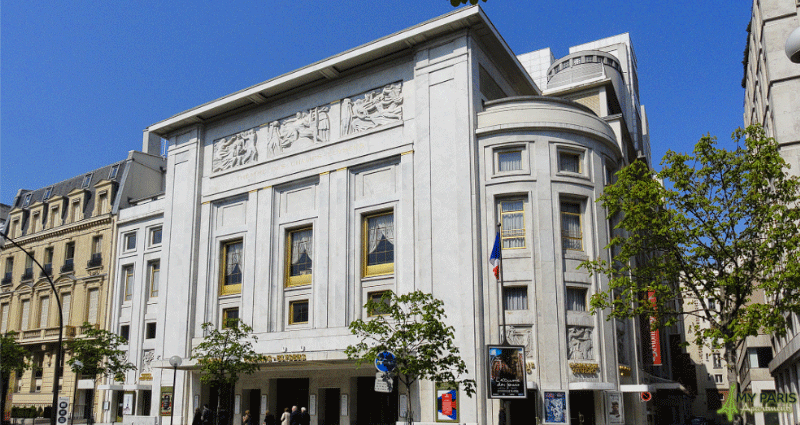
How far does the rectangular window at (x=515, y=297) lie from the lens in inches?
1164

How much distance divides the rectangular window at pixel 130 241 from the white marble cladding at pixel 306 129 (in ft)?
33.2

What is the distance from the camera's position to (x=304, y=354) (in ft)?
106

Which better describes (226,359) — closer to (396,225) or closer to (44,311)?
(396,225)

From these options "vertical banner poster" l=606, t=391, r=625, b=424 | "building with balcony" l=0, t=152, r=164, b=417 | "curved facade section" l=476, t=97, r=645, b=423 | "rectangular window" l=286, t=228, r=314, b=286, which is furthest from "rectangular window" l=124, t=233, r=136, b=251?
"vertical banner poster" l=606, t=391, r=625, b=424

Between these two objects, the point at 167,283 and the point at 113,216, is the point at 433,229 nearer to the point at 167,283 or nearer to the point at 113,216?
the point at 167,283

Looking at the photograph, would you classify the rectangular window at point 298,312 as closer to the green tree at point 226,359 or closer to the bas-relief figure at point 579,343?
the green tree at point 226,359

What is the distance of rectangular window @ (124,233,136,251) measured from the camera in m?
47.2

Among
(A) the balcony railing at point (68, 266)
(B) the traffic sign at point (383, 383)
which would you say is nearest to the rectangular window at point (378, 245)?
(B) the traffic sign at point (383, 383)

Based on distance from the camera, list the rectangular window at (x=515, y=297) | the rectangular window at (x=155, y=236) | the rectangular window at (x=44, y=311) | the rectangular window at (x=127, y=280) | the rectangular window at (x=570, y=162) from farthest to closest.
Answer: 1. the rectangular window at (x=44, y=311)
2. the rectangular window at (x=127, y=280)
3. the rectangular window at (x=155, y=236)
4. the rectangular window at (x=570, y=162)
5. the rectangular window at (x=515, y=297)

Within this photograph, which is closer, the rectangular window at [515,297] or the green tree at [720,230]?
the green tree at [720,230]

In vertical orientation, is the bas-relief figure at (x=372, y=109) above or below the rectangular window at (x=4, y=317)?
above

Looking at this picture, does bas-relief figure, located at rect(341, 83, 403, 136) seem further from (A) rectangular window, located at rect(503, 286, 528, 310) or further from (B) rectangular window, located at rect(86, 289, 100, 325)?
(B) rectangular window, located at rect(86, 289, 100, 325)

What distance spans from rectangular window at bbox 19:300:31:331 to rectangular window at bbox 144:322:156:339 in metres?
15.1

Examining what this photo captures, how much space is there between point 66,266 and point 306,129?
25.2 metres
